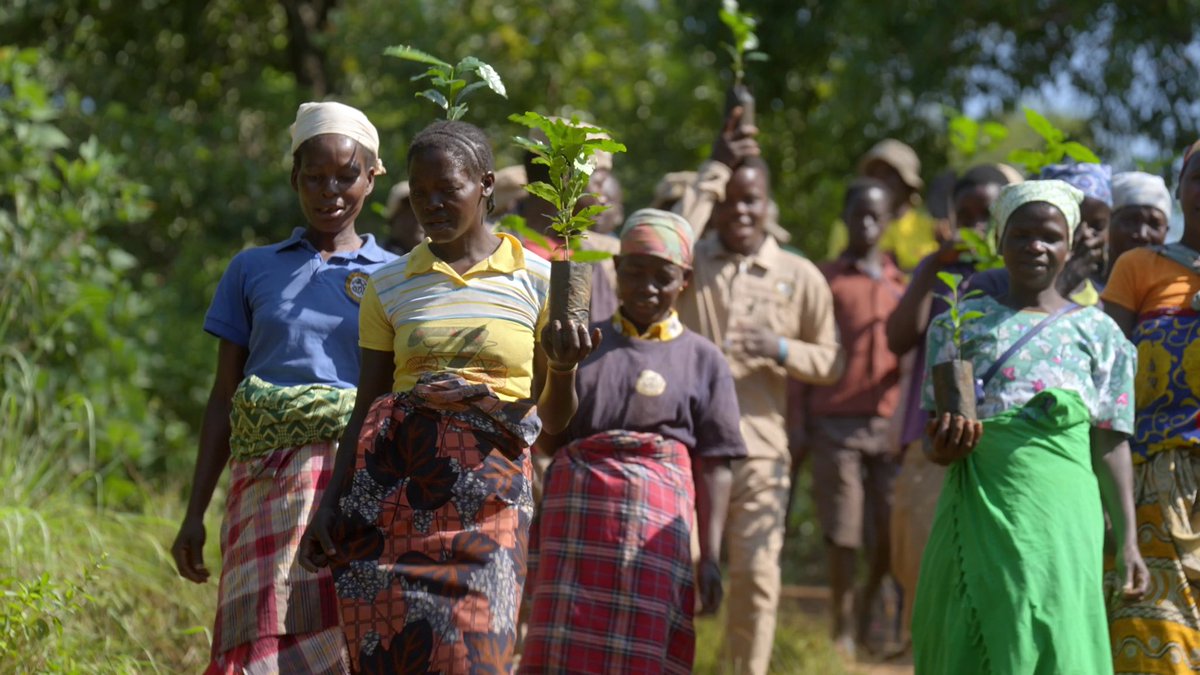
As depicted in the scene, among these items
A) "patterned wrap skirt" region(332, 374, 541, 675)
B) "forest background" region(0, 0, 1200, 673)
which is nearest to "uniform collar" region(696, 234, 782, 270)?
"forest background" region(0, 0, 1200, 673)

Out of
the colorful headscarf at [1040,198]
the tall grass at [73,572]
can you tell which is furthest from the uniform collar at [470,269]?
the colorful headscarf at [1040,198]

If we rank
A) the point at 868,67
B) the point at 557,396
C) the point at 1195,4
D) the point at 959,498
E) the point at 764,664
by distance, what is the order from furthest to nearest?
the point at 868,67 → the point at 1195,4 → the point at 764,664 → the point at 959,498 → the point at 557,396

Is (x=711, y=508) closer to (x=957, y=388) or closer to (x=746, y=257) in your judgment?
(x=957, y=388)

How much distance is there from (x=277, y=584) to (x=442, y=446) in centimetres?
68

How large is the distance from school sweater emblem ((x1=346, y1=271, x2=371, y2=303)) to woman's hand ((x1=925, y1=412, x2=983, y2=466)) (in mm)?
1785

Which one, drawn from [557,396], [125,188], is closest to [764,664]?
[557,396]

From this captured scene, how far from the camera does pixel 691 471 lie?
5.44m

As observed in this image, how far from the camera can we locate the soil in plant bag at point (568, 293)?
407 centimetres

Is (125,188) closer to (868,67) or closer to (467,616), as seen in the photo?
(868,67)

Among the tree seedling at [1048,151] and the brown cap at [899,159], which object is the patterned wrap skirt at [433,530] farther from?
the brown cap at [899,159]

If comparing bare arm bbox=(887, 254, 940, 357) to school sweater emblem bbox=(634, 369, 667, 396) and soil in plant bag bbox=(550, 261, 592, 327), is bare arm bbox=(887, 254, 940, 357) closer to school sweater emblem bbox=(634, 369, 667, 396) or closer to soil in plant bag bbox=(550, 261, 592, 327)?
school sweater emblem bbox=(634, 369, 667, 396)

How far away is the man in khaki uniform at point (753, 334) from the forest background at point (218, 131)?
3.34ft

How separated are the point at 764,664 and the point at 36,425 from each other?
3.93 metres

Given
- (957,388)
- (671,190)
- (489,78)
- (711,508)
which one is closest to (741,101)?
(671,190)
